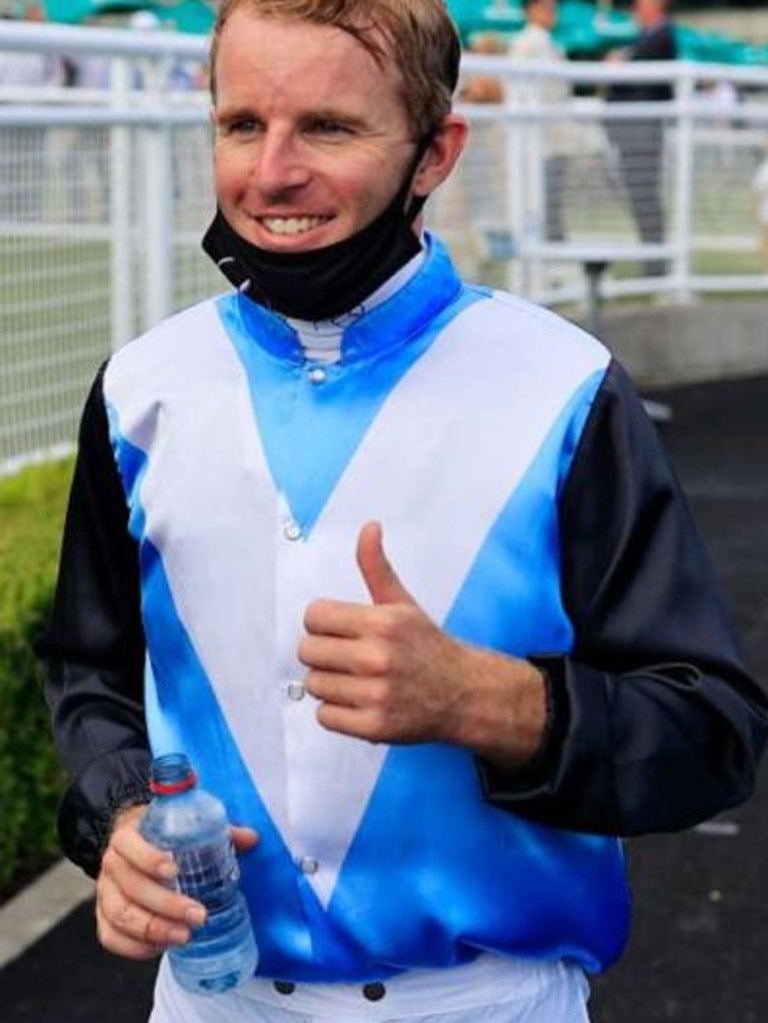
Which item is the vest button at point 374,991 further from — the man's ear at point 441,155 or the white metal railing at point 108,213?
the white metal railing at point 108,213

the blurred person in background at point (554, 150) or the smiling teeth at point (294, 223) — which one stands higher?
the smiling teeth at point (294, 223)

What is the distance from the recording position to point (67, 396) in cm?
626

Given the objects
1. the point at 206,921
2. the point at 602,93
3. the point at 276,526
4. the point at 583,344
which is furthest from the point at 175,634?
the point at 602,93

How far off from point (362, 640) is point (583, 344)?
46cm

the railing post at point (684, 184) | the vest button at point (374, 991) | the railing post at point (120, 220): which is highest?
the vest button at point (374, 991)

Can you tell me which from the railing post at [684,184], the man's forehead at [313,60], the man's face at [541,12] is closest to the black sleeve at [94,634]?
the man's forehead at [313,60]

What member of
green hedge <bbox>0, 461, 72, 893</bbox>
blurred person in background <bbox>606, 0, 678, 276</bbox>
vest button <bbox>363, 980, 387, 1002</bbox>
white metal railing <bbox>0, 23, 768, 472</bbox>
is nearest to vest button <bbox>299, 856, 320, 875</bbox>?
vest button <bbox>363, 980, 387, 1002</bbox>

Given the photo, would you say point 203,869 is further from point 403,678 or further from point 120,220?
point 120,220

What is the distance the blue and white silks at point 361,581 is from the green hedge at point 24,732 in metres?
2.51

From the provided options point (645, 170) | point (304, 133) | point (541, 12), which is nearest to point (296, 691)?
point (304, 133)

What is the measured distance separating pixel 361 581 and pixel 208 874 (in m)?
0.30

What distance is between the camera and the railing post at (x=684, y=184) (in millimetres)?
11508

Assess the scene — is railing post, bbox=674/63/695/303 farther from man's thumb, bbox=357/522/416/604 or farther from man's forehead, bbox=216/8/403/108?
man's thumb, bbox=357/522/416/604

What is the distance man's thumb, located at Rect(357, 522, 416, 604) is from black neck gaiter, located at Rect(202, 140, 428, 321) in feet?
0.91
